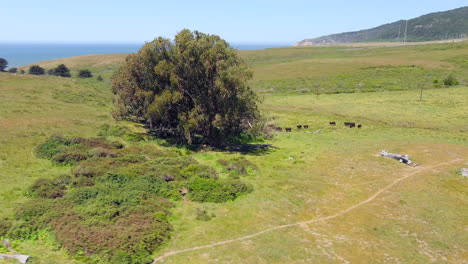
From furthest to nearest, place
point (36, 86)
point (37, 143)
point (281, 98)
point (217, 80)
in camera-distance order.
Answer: point (281, 98) → point (36, 86) → point (217, 80) → point (37, 143)

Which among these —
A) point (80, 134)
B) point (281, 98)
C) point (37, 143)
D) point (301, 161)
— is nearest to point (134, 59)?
point (80, 134)

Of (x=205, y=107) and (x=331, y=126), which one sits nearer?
(x=205, y=107)

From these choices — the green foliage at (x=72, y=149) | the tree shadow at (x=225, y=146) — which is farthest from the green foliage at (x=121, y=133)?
the green foliage at (x=72, y=149)

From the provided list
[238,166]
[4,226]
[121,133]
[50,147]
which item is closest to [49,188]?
[4,226]

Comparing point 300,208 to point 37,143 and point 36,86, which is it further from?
point 36,86

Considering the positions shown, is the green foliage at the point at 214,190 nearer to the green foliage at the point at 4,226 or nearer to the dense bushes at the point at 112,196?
the dense bushes at the point at 112,196

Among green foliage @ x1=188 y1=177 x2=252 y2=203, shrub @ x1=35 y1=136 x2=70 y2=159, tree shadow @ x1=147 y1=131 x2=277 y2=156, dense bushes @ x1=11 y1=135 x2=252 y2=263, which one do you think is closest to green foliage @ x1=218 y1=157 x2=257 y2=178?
dense bushes @ x1=11 y1=135 x2=252 y2=263

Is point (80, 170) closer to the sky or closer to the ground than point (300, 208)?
closer to the sky
